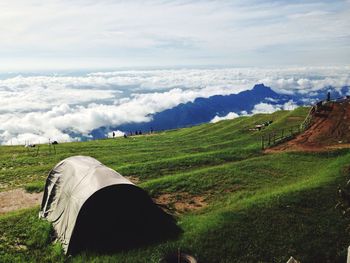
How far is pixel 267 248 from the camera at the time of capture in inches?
768

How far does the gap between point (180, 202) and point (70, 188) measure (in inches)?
355

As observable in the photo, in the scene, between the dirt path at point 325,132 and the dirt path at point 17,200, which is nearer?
the dirt path at point 17,200

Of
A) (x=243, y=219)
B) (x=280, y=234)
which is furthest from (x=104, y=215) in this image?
(x=280, y=234)

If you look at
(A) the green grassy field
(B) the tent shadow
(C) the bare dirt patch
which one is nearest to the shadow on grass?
(A) the green grassy field

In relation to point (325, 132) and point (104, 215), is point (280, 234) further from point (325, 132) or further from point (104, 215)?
point (325, 132)

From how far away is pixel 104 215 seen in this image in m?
20.9

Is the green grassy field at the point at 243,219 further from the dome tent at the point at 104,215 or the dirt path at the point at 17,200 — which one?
the dirt path at the point at 17,200

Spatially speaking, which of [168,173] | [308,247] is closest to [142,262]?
[308,247]

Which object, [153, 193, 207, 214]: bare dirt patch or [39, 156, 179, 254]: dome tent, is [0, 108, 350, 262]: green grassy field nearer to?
[153, 193, 207, 214]: bare dirt patch

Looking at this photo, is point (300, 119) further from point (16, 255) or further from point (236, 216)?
point (16, 255)

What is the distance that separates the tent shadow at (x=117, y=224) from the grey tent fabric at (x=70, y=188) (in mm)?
382

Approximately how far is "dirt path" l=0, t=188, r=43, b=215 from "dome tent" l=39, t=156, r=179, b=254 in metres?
7.57

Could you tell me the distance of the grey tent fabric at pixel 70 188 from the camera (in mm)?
21016

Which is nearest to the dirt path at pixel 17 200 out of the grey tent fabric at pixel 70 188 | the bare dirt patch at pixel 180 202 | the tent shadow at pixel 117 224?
the grey tent fabric at pixel 70 188
